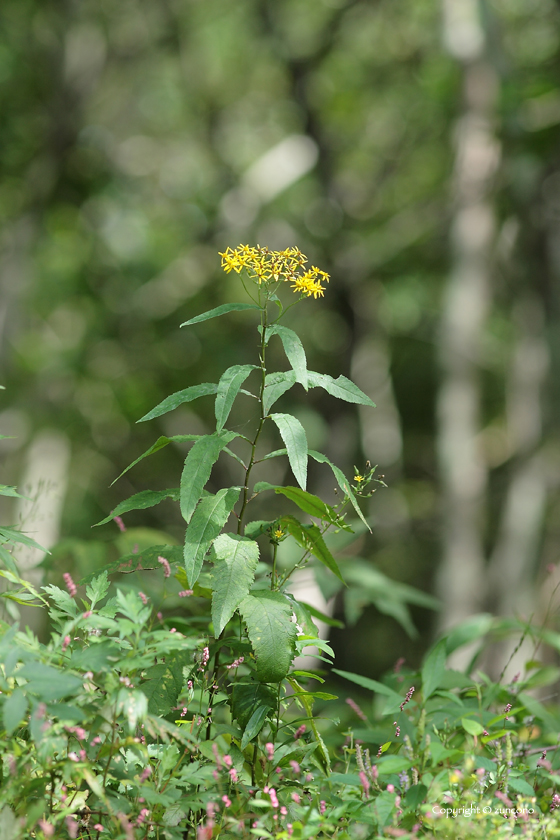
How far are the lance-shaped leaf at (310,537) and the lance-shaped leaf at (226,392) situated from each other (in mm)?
239

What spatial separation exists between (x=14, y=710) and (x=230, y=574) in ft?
1.26

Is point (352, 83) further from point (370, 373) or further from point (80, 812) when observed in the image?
point (80, 812)

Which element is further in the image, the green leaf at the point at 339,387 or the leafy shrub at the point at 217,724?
the green leaf at the point at 339,387

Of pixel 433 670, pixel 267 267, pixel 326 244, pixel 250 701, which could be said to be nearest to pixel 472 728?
pixel 433 670

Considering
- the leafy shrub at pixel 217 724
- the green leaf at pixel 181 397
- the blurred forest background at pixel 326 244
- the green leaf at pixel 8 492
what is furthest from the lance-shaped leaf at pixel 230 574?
the blurred forest background at pixel 326 244

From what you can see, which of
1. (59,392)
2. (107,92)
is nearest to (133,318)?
(59,392)

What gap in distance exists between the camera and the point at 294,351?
3.66 feet

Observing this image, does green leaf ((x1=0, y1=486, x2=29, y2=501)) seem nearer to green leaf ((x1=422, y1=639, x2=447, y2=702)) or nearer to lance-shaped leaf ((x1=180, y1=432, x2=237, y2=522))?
lance-shaped leaf ((x1=180, y1=432, x2=237, y2=522))

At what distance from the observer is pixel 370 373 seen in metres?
5.29

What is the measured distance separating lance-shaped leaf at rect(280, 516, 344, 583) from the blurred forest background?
2442 mm

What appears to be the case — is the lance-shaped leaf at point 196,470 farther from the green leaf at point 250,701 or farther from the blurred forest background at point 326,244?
the blurred forest background at point 326,244

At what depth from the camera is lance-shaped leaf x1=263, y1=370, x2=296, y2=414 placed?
1158mm

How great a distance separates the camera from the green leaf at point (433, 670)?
50.3 inches

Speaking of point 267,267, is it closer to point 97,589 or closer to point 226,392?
point 226,392
